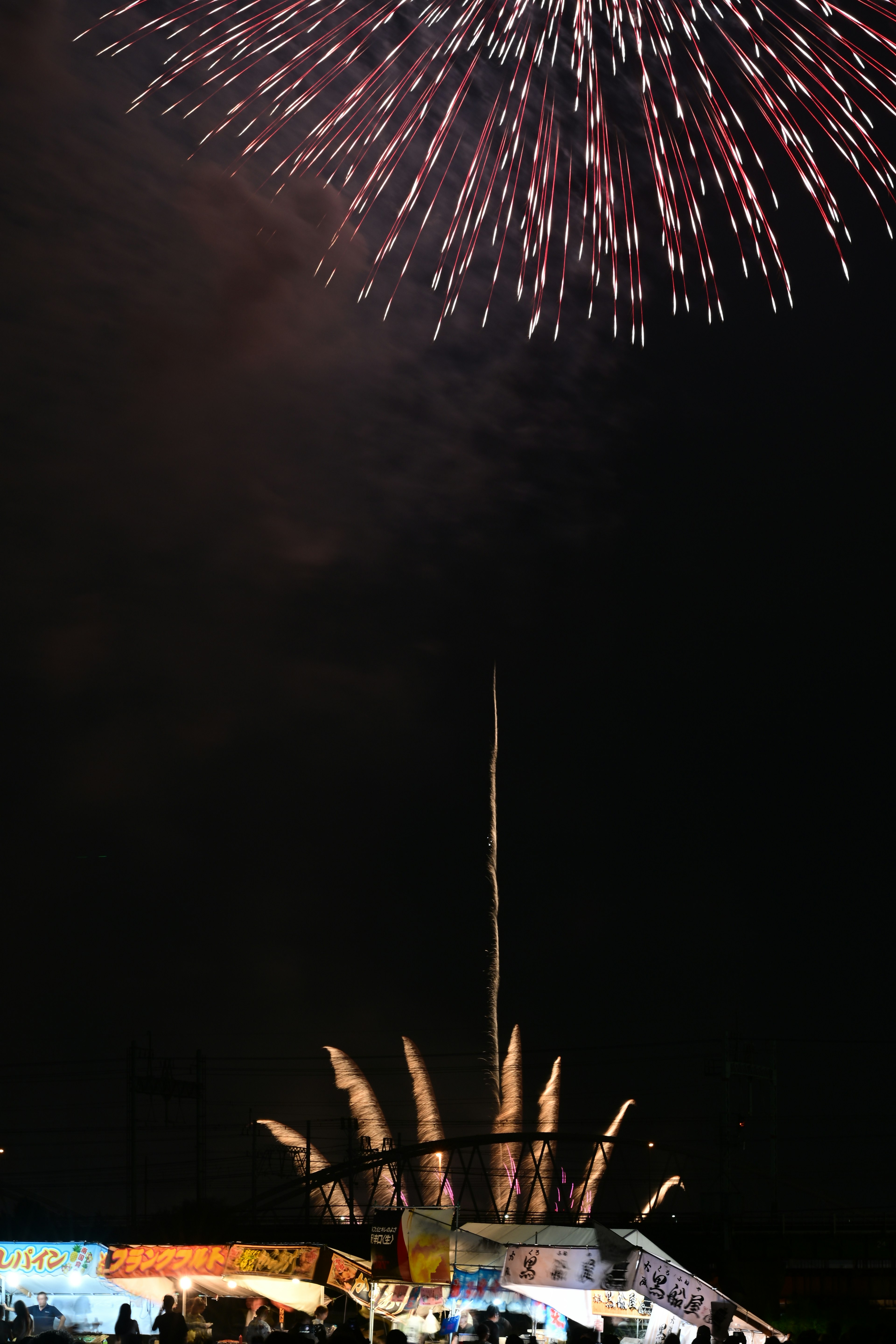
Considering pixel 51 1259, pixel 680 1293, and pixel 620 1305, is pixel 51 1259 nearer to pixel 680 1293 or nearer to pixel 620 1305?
pixel 620 1305

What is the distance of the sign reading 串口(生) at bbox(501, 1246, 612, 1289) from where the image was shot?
2706 centimetres

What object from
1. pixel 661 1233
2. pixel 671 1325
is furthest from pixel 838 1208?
pixel 671 1325

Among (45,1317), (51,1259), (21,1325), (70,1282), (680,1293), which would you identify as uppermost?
(51,1259)

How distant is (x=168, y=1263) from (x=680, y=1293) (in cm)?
1077

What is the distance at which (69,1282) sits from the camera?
29.9 m

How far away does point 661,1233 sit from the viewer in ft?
204

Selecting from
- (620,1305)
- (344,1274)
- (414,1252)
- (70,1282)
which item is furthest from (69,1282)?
(620,1305)

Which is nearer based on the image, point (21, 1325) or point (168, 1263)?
point (21, 1325)

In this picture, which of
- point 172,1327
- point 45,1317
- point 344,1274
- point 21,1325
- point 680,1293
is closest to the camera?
point 172,1327

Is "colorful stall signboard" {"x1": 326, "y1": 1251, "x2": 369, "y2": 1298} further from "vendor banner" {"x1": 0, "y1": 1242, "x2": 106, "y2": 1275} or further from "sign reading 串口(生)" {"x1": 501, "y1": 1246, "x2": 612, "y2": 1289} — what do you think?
"vendor banner" {"x1": 0, "y1": 1242, "x2": 106, "y2": 1275}

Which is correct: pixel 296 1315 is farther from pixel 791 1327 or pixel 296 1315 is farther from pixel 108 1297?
pixel 791 1327

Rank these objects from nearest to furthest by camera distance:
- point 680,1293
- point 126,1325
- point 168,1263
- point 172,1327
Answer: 1. point 172,1327
2. point 680,1293
3. point 126,1325
4. point 168,1263

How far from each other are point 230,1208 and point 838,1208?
36.1 meters

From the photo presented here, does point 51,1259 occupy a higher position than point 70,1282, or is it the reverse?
point 51,1259
